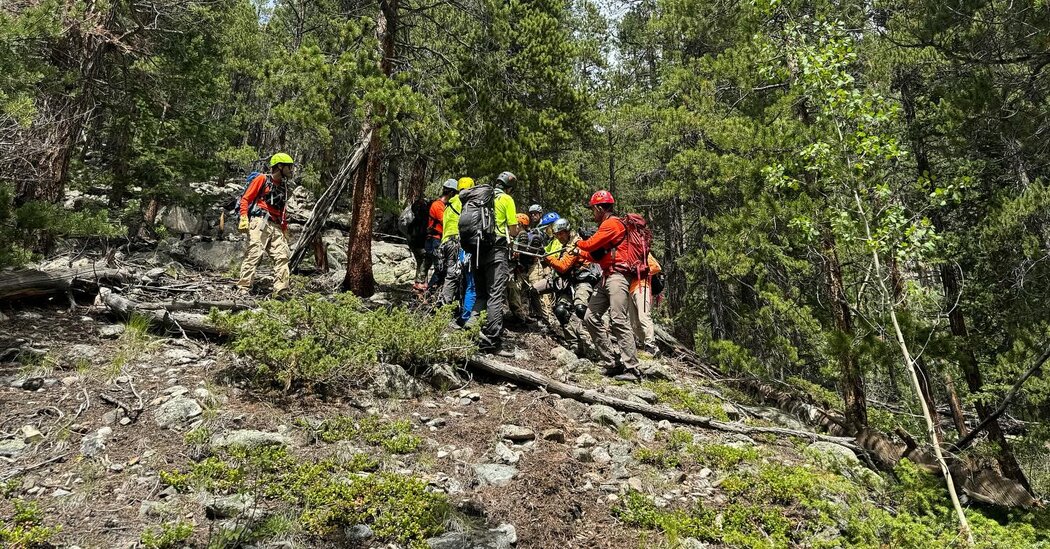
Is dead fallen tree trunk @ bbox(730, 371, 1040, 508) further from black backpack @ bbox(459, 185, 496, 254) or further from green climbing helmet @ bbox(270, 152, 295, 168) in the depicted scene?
green climbing helmet @ bbox(270, 152, 295, 168)

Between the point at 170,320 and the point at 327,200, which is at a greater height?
the point at 327,200

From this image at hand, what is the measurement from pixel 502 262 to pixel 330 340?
2.62 metres

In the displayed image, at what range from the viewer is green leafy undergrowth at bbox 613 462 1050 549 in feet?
12.3

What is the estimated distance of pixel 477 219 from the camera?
24.4 ft

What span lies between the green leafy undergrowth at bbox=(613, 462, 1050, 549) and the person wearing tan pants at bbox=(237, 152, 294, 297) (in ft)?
20.1

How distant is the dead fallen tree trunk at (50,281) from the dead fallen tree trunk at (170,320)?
72 cm

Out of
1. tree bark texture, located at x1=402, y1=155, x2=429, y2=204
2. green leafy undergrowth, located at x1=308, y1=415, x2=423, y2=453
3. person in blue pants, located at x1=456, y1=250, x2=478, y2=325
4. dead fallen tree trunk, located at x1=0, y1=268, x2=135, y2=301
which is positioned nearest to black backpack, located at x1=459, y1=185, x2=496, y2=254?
person in blue pants, located at x1=456, y1=250, x2=478, y2=325

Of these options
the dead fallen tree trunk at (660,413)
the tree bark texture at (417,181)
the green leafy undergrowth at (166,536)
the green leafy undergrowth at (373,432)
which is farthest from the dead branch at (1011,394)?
the tree bark texture at (417,181)

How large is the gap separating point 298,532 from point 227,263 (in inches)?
422

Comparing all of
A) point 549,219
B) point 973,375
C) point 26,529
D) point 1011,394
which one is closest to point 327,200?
point 549,219

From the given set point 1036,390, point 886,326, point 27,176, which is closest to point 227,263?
point 27,176

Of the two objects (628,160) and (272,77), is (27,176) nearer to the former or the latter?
(272,77)

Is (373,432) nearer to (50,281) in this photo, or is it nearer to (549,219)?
(50,281)

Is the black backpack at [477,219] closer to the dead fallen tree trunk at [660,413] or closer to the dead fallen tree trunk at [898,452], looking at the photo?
the dead fallen tree trunk at [660,413]
